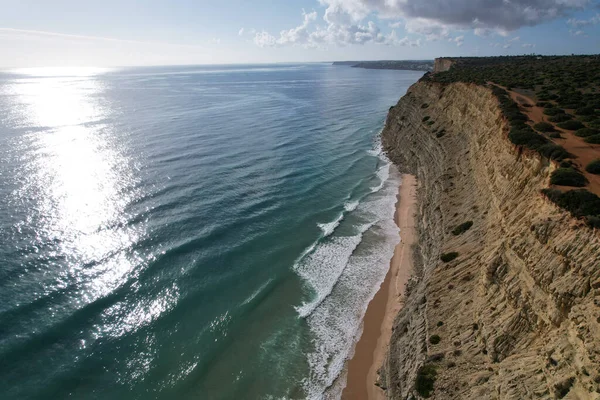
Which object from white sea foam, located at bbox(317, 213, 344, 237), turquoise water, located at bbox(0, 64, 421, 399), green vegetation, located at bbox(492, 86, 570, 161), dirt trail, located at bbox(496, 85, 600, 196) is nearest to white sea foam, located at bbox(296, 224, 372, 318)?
turquoise water, located at bbox(0, 64, 421, 399)

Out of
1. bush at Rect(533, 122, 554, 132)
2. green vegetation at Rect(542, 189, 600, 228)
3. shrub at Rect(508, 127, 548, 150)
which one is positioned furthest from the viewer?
bush at Rect(533, 122, 554, 132)

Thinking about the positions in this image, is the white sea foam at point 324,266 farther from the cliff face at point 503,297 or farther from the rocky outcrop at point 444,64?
the rocky outcrop at point 444,64

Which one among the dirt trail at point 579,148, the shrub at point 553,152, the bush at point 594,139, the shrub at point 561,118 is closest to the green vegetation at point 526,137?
the shrub at point 553,152

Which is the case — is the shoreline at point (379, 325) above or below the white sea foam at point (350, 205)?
below

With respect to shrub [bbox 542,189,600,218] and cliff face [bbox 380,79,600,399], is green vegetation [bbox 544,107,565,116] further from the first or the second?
shrub [bbox 542,189,600,218]

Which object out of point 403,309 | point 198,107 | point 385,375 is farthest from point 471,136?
point 198,107

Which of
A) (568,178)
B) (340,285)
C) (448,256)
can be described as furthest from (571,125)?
(340,285)
